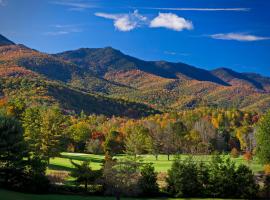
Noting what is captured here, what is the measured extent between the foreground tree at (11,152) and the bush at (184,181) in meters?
18.0

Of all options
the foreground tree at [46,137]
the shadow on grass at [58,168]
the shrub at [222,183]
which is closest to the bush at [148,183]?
the shrub at [222,183]

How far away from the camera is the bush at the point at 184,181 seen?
51.7 meters

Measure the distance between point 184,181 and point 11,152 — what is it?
68.4 feet

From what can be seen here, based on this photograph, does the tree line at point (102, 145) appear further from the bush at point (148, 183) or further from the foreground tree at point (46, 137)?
the bush at point (148, 183)

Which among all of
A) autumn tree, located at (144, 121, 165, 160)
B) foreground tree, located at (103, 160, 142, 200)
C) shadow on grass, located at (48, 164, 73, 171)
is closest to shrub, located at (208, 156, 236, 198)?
foreground tree, located at (103, 160, 142, 200)

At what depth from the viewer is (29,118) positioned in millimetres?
80500

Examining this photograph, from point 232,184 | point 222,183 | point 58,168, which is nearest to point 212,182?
point 222,183

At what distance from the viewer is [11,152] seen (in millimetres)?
48750

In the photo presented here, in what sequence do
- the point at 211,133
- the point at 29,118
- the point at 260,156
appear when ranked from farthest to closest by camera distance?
the point at 211,133, the point at 29,118, the point at 260,156

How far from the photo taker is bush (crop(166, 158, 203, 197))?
51656 mm

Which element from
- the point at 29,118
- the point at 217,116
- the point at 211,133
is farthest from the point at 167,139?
the point at 217,116

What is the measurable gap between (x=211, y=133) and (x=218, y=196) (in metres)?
90.5

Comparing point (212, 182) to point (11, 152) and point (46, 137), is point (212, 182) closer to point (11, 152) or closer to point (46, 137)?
point (11, 152)

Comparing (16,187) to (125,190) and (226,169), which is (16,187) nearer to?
(125,190)
